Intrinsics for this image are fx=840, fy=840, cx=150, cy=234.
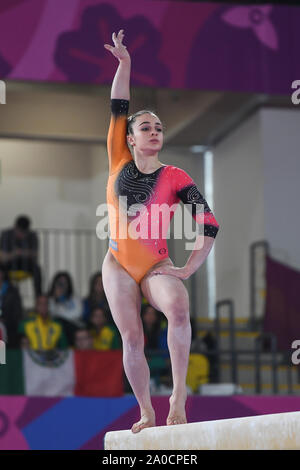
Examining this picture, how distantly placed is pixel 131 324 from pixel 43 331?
15.2ft

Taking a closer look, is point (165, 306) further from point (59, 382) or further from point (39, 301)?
point (39, 301)

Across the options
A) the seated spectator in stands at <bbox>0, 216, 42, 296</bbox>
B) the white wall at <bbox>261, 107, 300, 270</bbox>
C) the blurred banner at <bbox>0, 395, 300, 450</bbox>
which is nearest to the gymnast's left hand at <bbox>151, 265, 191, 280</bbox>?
the blurred banner at <bbox>0, 395, 300, 450</bbox>

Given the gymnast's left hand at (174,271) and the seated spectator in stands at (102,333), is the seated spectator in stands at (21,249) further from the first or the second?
the gymnast's left hand at (174,271)

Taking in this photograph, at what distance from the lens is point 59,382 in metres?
7.32

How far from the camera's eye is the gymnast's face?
350 centimetres

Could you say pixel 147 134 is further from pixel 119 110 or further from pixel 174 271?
pixel 174 271

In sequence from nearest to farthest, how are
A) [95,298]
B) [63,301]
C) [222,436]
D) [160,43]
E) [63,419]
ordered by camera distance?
1. [222,436]
2. [63,419]
3. [160,43]
4. [95,298]
5. [63,301]

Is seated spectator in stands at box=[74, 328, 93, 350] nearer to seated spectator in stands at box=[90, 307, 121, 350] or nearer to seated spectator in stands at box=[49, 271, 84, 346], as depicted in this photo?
seated spectator in stands at box=[90, 307, 121, 350]

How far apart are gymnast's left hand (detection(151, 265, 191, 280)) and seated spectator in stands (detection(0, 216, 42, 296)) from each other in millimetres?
6248

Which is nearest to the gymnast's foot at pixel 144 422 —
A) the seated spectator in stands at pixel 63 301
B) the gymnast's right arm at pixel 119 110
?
the gymnast's right arm at pixel 119 110

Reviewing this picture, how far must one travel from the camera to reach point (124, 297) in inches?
135

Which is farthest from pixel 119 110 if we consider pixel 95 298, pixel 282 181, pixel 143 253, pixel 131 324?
pixel 282 181

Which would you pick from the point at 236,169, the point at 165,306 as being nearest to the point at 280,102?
the point at 236,169

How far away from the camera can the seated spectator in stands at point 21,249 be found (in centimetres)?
955
